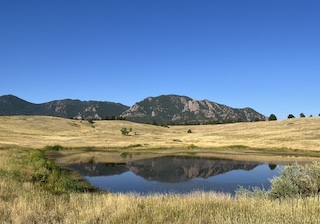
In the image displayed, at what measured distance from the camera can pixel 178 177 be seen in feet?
140

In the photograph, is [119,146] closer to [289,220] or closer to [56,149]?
[56,149]

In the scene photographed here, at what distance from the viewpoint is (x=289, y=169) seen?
20.3 meters

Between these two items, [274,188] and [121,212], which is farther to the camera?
[274,188]

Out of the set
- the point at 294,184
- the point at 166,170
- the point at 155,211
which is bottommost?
the point at 166,170

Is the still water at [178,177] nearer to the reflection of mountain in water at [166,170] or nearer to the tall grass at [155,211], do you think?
the reflection of mountain in water at [166,170]

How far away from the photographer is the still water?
3406cm

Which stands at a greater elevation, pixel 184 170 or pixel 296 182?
pixel 296 182

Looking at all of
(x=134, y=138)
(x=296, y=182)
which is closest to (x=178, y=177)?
(x=296, y=182)

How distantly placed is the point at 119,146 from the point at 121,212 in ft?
267

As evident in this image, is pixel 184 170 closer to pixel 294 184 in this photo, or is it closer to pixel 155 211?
pixel 294 184

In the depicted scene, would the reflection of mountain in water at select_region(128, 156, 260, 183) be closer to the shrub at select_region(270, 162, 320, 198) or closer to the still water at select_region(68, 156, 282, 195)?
the still water at select_region(68, 156, 282, 195)

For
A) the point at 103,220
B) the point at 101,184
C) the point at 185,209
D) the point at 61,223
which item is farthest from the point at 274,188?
the point at 101,184

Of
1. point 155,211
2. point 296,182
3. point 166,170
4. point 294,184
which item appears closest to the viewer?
point 155,211

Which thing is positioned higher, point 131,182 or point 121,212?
point 121,212
